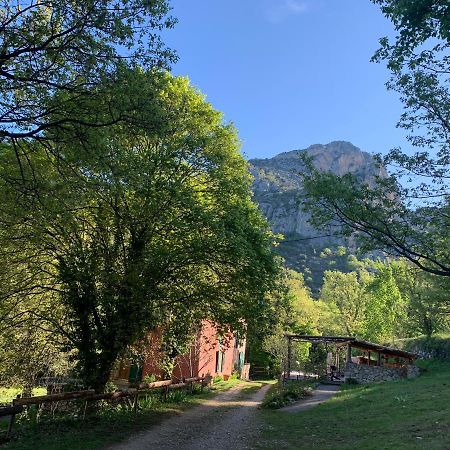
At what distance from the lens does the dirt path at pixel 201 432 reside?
10.1 m

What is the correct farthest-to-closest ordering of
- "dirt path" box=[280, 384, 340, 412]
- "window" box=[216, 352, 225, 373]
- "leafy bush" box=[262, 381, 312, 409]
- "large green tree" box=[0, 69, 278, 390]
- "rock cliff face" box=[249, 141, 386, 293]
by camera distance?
"rock cliff face" box=[249, 141, 386, 293]
"window" box=[216, 352, 225, 373]
"leafy bush" box=[262, 381, 312, 409]
"dirt path" box=[280, 384, 340, 412]
"large green tree" box=[0, 69, 278, 390]

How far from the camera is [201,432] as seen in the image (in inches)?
473

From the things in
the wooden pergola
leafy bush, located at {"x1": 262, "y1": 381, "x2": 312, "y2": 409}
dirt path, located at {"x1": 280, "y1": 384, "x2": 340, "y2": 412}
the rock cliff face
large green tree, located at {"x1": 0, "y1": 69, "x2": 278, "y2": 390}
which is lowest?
dirt path, located at {"x1": 280, "y1": 384, "x2": 340, "y2": 412}

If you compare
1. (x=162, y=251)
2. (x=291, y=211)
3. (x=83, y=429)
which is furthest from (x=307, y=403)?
(x=291, y=211)

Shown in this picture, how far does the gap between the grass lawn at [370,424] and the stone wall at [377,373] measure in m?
12.0

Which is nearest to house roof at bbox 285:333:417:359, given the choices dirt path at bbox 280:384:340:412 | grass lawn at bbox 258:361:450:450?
dirt path at bbox 280:384:340:412

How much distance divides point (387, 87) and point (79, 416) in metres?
12.1

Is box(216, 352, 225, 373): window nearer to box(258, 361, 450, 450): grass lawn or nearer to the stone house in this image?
the stone house

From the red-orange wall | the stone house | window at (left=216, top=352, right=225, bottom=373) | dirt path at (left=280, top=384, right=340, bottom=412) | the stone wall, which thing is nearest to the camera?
the stone house

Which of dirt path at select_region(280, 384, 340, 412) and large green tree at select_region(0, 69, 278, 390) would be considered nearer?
large green tree at select_region(0, 69, 278, 390)

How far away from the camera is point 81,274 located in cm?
1348

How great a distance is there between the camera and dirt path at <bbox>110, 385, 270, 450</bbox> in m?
10.1

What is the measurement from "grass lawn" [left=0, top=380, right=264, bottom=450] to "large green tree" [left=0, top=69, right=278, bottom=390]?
1982 millimetres

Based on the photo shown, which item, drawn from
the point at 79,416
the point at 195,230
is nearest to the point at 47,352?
the point at 79,416
